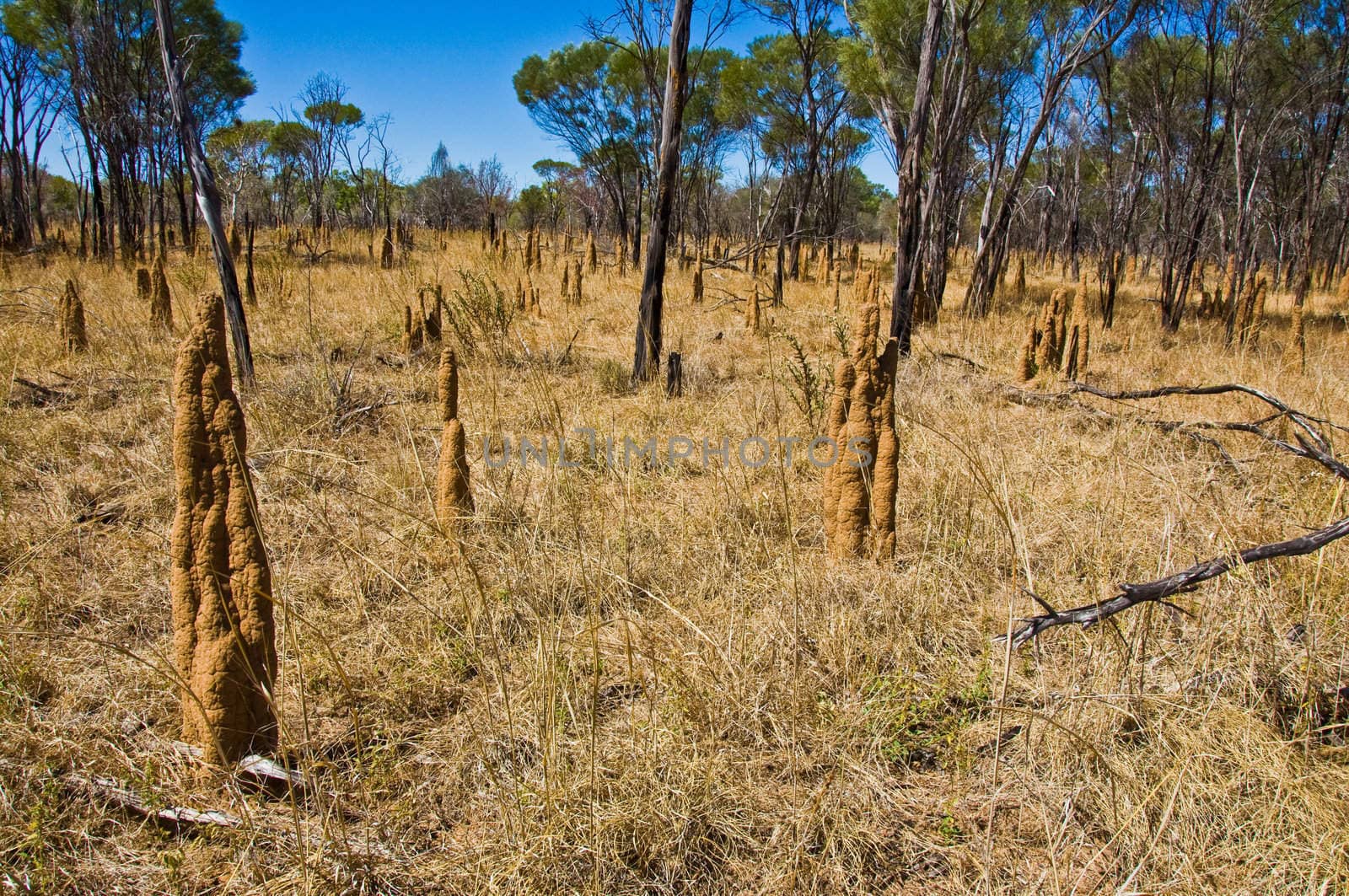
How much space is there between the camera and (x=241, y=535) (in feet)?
5.63

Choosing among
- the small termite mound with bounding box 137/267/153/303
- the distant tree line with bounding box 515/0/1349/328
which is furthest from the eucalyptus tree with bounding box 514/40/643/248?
the small termite mound with bounding box 137/267/153/303

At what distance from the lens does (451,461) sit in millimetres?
2992

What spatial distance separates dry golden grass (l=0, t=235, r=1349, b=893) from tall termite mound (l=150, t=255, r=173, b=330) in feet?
10.5

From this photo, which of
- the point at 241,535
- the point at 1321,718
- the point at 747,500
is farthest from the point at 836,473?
the point at 241,535

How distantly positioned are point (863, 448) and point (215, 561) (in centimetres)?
237

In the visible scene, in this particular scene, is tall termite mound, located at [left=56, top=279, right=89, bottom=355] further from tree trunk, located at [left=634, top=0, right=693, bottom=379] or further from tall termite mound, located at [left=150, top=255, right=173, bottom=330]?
tree trunk, located at [left=634, top=0, right=693, bottom=379]

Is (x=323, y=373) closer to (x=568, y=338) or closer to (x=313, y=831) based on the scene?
(x=568, y=338)

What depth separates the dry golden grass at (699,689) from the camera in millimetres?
1498

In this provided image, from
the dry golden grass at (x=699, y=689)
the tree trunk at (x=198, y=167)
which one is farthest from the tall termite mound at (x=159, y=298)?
the dry golden grass at (x=699, y=689)

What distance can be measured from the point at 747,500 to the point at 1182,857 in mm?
2205

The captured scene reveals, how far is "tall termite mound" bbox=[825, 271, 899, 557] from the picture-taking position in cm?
274

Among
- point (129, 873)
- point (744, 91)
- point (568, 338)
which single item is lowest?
point (129, 873)

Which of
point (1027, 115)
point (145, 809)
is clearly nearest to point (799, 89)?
point (1027, 115)

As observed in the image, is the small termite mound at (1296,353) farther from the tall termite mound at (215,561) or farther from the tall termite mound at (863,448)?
the tall termite mound at (215,561)
